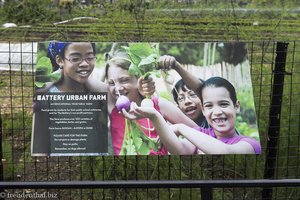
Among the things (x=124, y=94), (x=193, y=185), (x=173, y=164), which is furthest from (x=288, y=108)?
(x=193, y=185)

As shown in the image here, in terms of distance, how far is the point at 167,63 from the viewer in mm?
3941

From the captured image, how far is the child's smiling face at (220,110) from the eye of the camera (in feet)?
12.4

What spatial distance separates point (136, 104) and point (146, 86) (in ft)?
0.53

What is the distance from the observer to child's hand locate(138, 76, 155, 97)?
3852 millimetres

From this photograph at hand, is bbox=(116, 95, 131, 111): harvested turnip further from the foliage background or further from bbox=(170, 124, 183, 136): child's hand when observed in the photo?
the foliage background

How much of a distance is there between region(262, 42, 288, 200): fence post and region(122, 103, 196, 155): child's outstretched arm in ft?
3.31

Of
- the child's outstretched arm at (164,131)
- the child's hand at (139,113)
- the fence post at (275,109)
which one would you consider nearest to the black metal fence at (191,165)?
the fence post at (275,109)

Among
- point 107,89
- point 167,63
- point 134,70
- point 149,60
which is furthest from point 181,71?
point 107,89

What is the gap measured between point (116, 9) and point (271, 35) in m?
2.15

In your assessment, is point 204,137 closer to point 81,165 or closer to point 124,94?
point 124,94

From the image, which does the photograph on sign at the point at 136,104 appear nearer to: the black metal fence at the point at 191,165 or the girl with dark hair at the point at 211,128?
the girl with dark hair at the point at 211,128

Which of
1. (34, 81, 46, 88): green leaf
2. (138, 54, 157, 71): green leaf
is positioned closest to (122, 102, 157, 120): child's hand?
(138, 54, 157, 71): green leaf

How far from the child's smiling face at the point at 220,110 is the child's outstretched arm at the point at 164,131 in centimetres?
25

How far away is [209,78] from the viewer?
3.92 meters
